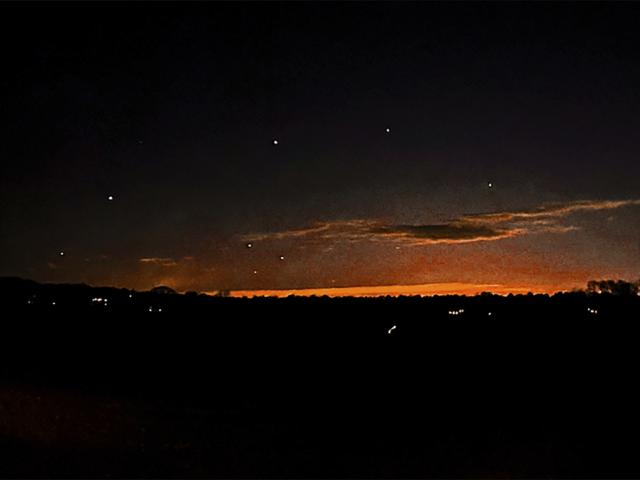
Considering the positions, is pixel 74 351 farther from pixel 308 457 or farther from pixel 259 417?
pixel 308 457

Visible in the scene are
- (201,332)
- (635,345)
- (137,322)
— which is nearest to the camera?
(635,345)

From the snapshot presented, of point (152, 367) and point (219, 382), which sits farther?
point (152, 367)

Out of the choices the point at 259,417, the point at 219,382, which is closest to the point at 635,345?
the point at 219,382

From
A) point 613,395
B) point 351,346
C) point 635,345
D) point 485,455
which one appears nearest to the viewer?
point 485,455

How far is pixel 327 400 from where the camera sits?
699 inches

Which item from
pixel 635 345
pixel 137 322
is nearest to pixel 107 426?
pixel 635 345

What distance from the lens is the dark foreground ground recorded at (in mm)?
11023

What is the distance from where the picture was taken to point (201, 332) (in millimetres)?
38469

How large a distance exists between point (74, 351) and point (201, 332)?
8.97m

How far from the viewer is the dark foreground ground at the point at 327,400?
434 inches

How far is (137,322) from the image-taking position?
46.5m

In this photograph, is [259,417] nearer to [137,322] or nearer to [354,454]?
[354,454]

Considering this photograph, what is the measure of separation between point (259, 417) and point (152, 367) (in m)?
10.5

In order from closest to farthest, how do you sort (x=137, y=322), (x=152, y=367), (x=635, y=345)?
(x=152, y=367) < (x=635, y=345) < (x=137, y=322)
